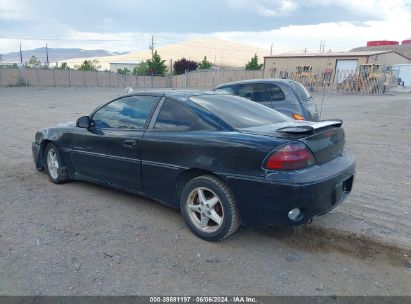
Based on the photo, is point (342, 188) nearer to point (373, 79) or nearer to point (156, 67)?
point (373, 79)

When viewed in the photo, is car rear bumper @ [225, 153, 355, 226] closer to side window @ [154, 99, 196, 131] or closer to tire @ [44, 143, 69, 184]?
side window @ [154, 99, 196, 131]

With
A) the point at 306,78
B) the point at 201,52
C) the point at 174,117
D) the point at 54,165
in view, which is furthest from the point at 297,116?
the point at 201,52

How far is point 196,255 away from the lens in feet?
11.1

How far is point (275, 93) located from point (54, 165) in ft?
15.6

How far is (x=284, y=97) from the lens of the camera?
771cm

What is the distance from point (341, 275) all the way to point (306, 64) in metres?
43.5

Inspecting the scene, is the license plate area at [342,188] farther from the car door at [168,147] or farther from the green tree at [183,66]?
the green tree at [183,66]

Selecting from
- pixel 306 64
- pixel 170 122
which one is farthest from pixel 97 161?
pixel 306 64

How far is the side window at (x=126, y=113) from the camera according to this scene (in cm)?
423

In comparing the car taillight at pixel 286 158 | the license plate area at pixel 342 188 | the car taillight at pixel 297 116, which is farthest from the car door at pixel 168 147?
the car taillight at pixel 297 116

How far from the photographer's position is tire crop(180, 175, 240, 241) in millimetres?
3420

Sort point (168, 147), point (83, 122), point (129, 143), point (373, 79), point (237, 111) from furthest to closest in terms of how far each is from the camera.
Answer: point (373, 79) < point (83, 122) < point (129, 143) < point (237, 111) < point (168, 147)

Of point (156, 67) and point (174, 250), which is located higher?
point (156, 67)

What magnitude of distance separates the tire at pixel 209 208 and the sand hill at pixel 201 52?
462ft
